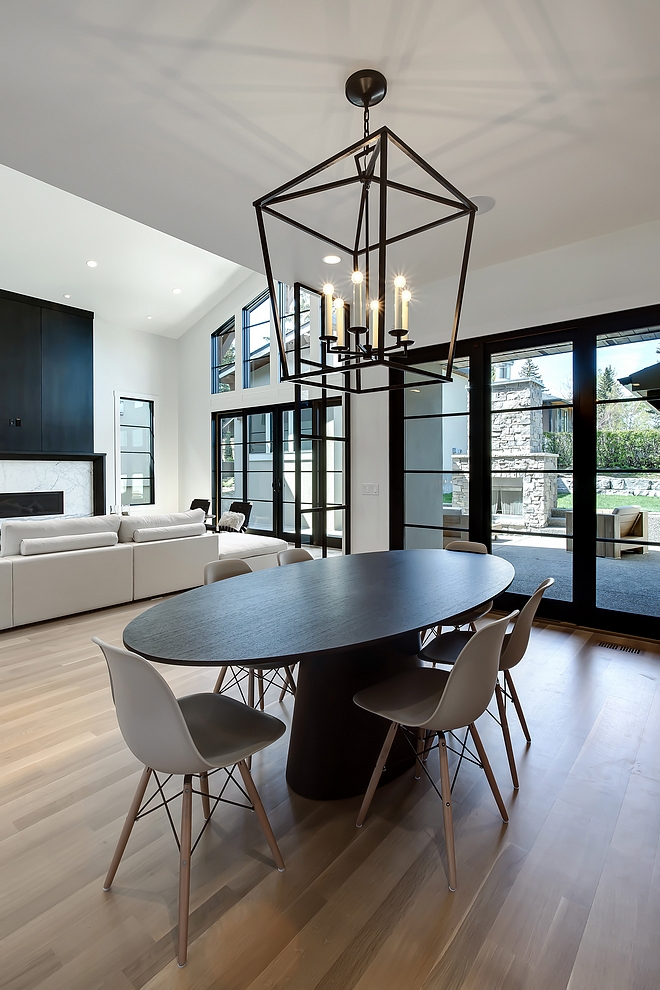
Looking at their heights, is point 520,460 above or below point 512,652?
above

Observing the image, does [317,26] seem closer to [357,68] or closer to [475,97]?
[357,68]

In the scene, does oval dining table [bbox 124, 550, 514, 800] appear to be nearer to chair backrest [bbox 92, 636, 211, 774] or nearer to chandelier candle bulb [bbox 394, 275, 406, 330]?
chair backrest [bbox 92, 636, 211, 774]

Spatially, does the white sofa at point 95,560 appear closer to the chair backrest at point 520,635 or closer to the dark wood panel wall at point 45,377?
the chair backrest at point 520,635

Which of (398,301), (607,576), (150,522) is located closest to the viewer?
(398,301)

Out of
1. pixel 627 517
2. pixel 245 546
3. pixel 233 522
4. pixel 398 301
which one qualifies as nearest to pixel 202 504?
pixel 233 522

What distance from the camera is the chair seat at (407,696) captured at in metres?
1.64

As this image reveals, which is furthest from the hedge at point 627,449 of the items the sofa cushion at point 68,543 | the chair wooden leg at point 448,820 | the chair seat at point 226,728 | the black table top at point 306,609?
the sofa cushion at point 68,543

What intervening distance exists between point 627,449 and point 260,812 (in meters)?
3.52

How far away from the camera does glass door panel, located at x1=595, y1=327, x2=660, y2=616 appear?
3697 millimetres

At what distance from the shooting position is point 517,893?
149 centimetres

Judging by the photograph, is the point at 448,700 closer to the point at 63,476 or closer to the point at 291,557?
the point at 291,557

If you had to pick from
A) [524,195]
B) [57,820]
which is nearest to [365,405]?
[524,195]

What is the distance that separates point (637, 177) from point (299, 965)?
3.86 metres

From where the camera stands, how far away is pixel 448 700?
155cm
